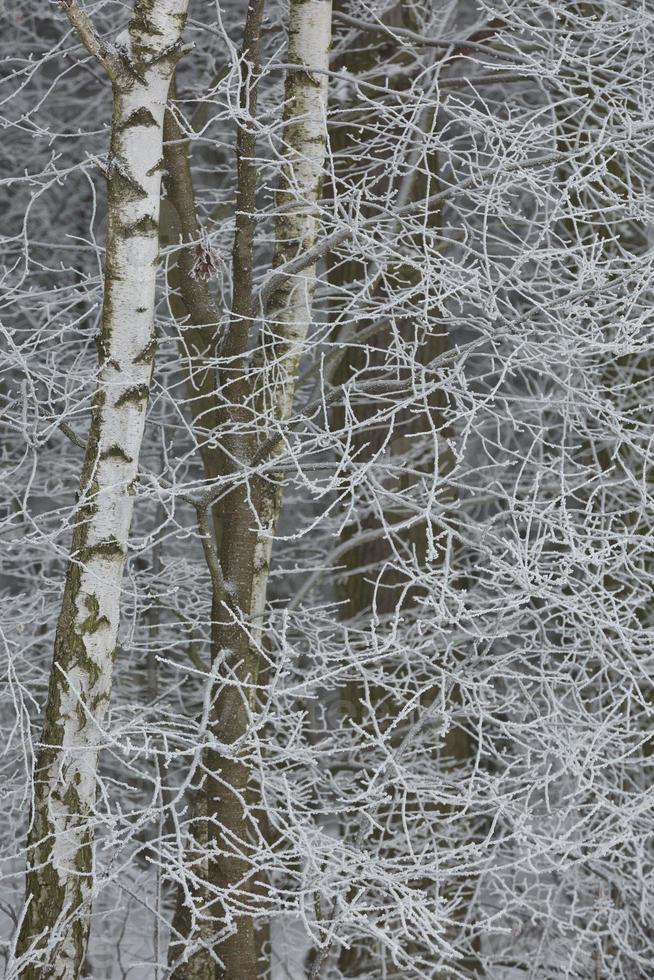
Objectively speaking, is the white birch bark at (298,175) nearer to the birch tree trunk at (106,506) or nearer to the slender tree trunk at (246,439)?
the slender tree trunk at (246,439)

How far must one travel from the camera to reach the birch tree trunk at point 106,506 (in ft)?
11.0

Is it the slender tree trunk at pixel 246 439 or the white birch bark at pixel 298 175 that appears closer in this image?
the slender tree trunk at pixel 246 439

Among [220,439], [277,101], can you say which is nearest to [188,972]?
[220,439]

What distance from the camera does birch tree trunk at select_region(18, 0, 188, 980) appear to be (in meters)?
3.37

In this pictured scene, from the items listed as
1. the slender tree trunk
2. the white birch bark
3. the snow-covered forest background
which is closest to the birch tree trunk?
the snow-covered forest background

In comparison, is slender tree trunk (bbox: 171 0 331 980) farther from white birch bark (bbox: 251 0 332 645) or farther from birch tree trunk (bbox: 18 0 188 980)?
birch tree trunk (bbox: 18 0 188 980)

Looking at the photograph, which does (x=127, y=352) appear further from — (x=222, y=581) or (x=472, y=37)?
(x=472, y=37)

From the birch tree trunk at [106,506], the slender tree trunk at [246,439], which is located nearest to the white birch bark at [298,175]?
the slender tree trunk at [246,439]

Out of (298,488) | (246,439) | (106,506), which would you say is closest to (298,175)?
(246,439)

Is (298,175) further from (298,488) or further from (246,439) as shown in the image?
(298,488)

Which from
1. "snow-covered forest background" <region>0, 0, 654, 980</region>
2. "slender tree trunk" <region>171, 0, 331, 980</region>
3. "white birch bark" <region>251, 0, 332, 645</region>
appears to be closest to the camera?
"snow-covered forest background" <region>0, 0, 654, 980</region>

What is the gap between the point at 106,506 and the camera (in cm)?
344

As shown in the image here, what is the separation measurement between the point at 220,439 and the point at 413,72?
237cm

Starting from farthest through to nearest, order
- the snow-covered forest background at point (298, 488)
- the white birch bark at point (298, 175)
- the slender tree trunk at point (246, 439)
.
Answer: the white birch bark at point (298, 175) → the slender tree trunk at point (246, 439) → the snow-covered forest background at point (298, 488)
